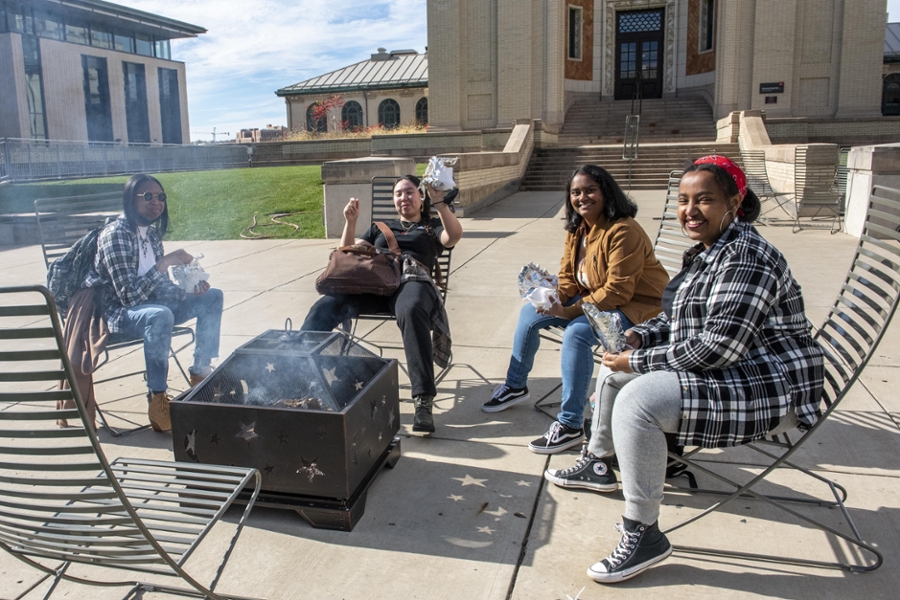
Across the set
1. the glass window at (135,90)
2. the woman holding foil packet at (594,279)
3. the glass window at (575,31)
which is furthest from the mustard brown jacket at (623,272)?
the glass window at (575,31)

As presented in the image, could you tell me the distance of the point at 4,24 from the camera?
17.0ft

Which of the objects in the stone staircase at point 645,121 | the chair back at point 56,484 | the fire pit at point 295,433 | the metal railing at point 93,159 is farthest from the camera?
the stone staircase at point 645,121

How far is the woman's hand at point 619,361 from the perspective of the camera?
2.69 meters

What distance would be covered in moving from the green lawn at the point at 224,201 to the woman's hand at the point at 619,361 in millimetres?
9051

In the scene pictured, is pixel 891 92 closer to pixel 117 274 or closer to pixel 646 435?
pixel 646 435

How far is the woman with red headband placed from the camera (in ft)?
8.01

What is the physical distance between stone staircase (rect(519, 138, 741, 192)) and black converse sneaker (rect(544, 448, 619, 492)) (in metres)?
15.6

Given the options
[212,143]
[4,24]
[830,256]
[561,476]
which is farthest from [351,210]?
[212,143]

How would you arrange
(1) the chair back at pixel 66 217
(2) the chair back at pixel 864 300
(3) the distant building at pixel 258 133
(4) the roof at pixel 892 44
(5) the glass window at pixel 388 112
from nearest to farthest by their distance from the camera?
(2) the chair back at pixel 864 300
(1) the chair back at pixel 66 217
(4) the roof at pixel 892 44
(3) the distant building at pixel 258 133
(5) the glass window at pixel 388 112

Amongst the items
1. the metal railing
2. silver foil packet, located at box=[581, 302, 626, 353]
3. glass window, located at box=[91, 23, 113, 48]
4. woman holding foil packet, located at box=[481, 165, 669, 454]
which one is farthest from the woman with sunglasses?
the metal railing

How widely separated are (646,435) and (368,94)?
41865 millimetres

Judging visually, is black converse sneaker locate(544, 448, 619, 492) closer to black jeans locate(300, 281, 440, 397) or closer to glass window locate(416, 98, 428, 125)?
black jeans locate(300, 281, 440, 397)

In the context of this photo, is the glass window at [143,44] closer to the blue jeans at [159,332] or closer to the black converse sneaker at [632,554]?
the blue jeans at [159,332]

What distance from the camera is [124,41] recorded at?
686cm
